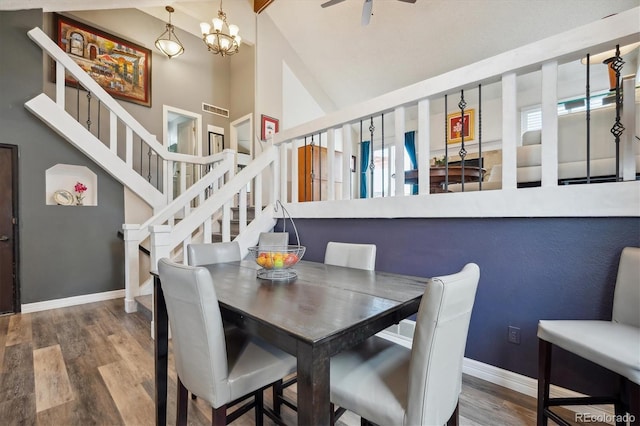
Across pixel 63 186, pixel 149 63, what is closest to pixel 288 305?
pixel 63 186

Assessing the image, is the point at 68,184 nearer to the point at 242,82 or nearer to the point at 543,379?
the point at 242,82

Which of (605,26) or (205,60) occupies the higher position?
(205,60)

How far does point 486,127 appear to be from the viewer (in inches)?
215

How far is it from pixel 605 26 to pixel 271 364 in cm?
237

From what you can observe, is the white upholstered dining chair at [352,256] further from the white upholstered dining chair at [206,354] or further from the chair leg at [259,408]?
the white upholstered dining chair at [206,354]

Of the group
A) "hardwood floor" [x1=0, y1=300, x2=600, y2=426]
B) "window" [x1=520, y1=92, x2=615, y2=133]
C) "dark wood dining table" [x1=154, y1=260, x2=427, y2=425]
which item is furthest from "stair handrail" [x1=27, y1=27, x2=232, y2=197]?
"window" [x1=520, y1=92, x2=615, y2=133]

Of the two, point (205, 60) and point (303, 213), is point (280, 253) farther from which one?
point (205, 60)

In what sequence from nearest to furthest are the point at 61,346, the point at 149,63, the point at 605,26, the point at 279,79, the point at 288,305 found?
the point at 288,305 < the point at 605,26 < the point at 61,346 < the point at 149,63 < the point at 279,79

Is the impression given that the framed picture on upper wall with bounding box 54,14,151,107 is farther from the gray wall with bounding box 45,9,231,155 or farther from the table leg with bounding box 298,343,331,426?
the table leg with bounding box 298,343,331,426

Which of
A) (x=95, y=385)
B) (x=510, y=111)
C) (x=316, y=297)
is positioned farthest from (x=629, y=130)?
(x=95, y=385)

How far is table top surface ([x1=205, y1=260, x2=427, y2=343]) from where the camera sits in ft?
3.16

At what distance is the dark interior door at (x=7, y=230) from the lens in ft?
11.0

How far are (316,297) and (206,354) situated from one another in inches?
18.8

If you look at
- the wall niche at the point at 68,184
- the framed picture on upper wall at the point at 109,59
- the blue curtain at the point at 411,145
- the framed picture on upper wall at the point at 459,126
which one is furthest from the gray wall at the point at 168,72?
the framed picture on upper wall at the point at 459,126
